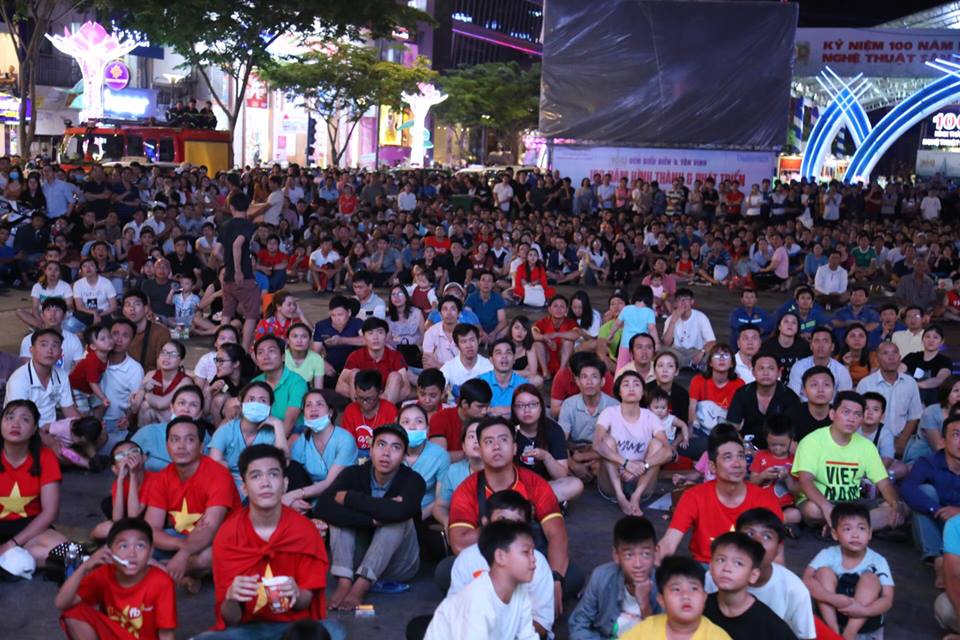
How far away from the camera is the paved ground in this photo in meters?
5.86

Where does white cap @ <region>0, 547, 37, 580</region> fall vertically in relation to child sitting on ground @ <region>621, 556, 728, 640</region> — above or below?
below

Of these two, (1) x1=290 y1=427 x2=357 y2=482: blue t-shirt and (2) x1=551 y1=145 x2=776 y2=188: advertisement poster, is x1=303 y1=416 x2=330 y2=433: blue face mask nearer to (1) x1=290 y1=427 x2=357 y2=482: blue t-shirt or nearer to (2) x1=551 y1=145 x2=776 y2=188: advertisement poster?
(1) x1=290 y1=427 x2=357 y2=482: blue t-shirt

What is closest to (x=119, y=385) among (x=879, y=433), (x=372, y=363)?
(x=372, y=363)

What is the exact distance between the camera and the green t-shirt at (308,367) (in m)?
9.01

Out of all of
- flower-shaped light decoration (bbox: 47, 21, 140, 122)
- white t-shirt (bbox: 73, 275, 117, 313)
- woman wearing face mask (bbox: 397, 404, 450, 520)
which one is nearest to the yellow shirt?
woman wearing face mask (bbox: 397, 404, 450, 520)

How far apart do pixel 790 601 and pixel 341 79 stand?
134 feet

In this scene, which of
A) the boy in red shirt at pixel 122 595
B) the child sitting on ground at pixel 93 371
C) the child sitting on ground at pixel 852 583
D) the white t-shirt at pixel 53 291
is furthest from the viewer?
the white t-shirt at pixel 53 291

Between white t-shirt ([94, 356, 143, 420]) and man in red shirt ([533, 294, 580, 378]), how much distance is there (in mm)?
3801

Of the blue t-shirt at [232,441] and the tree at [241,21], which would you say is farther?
the tree at [241,21]

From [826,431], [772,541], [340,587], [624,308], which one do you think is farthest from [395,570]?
[624,308]

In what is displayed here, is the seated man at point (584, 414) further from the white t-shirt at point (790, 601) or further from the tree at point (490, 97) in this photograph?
the tree at point (490, 97)

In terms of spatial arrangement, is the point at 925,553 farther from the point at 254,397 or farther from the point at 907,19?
the point at 907,19

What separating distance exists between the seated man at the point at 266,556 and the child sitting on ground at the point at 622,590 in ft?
4.00

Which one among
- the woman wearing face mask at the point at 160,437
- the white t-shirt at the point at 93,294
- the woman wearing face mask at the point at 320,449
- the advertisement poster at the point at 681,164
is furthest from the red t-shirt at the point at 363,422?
the advertisement poster at the point at 681,164
